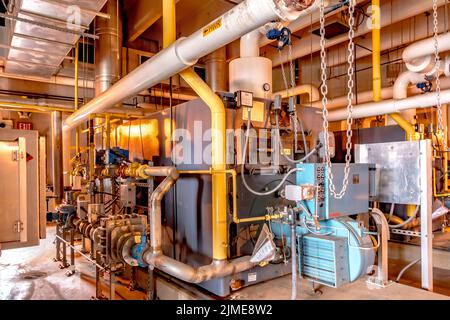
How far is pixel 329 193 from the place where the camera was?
245 centimetres

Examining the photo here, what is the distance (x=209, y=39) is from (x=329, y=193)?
1.45 metres

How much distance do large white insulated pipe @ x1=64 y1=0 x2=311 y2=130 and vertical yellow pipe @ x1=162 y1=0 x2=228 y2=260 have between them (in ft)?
0.64

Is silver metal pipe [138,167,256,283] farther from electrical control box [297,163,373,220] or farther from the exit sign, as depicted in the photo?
the exit sign

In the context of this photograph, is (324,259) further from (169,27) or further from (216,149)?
(169,27)

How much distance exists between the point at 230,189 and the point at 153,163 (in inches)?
54.7

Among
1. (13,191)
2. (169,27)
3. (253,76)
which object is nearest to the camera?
(169,27)

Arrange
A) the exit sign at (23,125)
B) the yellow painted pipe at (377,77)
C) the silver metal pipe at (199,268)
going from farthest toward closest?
1. the exit sign at (23,125)
2. the yellow painted pipe at (377,77)
3. the silver metal pipe at (199,268)

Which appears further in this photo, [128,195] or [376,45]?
[376,45]

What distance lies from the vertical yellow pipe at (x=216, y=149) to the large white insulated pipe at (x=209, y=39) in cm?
19

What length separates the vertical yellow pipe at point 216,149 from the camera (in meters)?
2.47

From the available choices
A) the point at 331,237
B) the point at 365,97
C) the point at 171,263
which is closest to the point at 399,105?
the point at 365,97

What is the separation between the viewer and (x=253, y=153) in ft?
9.29

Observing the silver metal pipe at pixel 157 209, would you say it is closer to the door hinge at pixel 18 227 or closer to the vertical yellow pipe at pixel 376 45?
the door hinge at pixel 18 227

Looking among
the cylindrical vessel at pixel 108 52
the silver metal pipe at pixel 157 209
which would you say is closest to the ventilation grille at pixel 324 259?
the silver metal pipe at pixel 157 209
